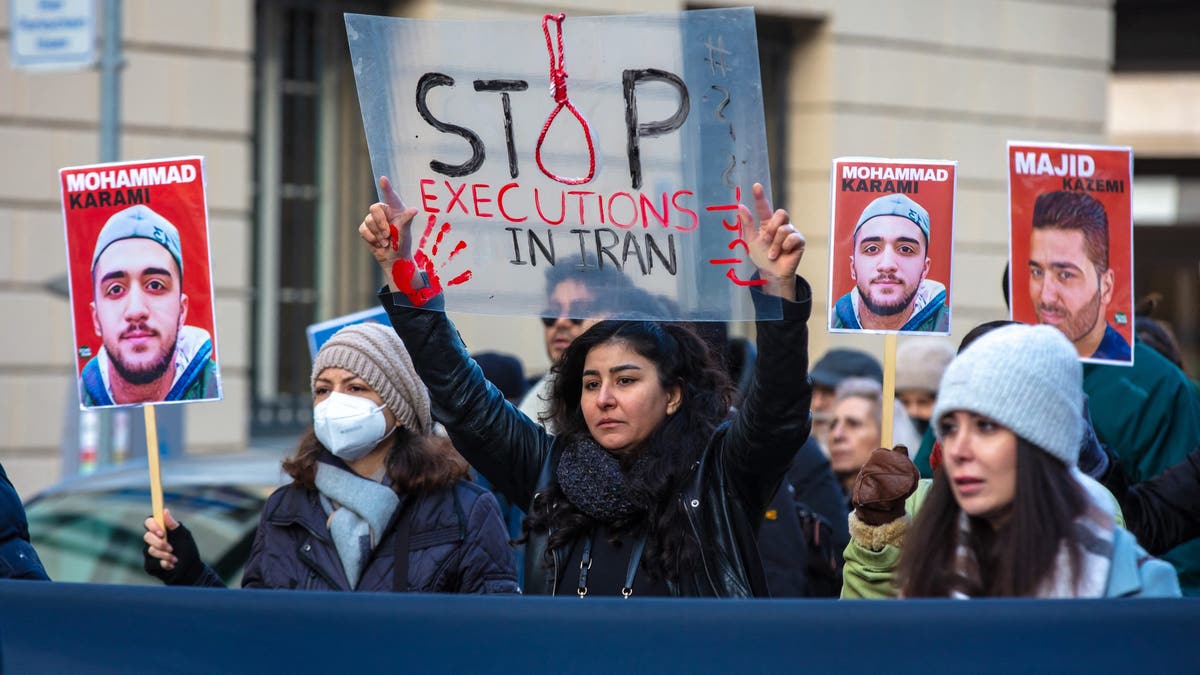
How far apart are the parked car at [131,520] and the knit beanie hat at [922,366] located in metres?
2.33

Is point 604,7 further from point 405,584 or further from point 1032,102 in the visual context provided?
point 405,584

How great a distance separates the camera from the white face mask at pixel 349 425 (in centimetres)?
393

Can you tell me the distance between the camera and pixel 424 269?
3559 mm

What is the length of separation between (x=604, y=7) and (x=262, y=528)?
7701 mm

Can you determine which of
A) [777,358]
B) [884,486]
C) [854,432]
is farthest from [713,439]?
[854,432]

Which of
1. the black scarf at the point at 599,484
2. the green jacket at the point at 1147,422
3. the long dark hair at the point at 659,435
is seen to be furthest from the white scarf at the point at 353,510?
the green jacket at the point at 1147,422

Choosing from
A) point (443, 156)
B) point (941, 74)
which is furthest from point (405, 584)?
point (941, 74)

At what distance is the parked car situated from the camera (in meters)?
4.95

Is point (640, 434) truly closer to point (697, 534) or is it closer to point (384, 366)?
point (697, 534)

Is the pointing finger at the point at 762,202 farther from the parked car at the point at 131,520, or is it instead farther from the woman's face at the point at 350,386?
the parked car at the point at 131,520

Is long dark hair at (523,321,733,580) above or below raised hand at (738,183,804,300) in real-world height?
below

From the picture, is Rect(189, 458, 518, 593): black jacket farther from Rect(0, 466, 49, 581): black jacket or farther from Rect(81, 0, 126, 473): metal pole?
Rect(81, 0, 126, 473): metal pole

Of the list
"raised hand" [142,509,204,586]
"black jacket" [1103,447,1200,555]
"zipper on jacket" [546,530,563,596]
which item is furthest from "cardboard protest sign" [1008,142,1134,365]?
"raised hand" [142,509,204,586]

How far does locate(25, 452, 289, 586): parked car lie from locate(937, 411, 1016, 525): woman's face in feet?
9.23
